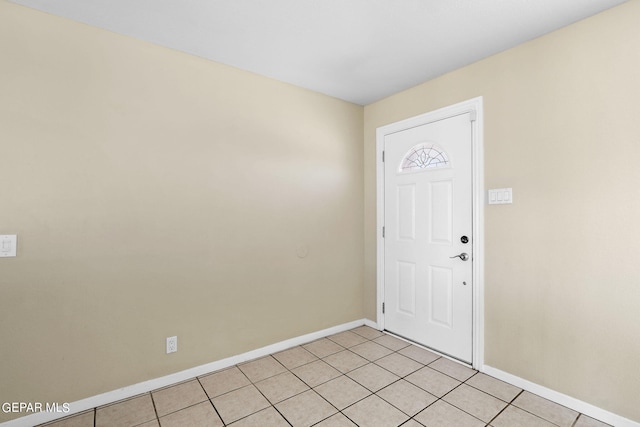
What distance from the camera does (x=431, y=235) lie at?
2.74 meters

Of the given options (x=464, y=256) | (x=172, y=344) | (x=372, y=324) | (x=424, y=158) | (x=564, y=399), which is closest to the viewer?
(x=564, y=399)

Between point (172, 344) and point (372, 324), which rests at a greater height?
point (172, 344)

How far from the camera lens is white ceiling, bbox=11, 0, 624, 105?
5.78 ft

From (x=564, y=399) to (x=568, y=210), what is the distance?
4.08ft

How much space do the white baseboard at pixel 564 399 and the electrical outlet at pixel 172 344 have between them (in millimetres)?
2412

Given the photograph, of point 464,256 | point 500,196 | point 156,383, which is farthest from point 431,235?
point 156,383

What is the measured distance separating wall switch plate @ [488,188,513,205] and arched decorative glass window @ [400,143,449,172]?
47 centimetres

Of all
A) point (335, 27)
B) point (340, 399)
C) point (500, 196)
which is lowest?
point (340, 399)

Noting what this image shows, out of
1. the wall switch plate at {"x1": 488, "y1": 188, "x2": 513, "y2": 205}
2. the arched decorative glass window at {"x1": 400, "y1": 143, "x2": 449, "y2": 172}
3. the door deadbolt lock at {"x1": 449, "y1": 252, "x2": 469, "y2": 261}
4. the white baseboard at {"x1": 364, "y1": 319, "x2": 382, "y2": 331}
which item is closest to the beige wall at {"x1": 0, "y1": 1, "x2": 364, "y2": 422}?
the white baseboard at {"x1": 364, "y1": 319, "x2": 382, "y2": 331}

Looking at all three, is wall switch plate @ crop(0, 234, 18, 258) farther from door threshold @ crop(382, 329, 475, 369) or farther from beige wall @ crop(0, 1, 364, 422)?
door threshold @ crop(382, 329, 475, 369)

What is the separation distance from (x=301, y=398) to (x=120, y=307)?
1.40 m

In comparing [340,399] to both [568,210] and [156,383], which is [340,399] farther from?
[568,210]

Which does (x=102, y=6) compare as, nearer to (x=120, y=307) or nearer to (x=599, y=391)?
(x=120, y=307)

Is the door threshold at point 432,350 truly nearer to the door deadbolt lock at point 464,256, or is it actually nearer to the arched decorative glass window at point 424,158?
the door deadbolt lock at point 464,256
